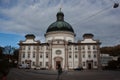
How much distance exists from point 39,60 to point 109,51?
50104 mm

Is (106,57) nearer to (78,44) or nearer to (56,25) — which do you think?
(78,44)

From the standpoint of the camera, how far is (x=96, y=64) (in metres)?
77.3

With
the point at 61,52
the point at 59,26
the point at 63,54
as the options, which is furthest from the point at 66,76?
the point at 59,26

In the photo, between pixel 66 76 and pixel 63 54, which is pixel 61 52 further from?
Result: pixel 66 76

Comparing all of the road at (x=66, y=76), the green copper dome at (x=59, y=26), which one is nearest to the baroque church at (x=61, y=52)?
the green copper dome at (x=59, y=26)

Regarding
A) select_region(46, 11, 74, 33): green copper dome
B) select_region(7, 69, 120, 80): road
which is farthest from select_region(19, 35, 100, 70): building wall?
select_region(7, 69, 120, 80): road

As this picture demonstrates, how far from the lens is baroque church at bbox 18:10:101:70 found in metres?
78.6

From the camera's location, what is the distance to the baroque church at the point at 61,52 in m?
78.6

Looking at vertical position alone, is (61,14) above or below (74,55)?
above

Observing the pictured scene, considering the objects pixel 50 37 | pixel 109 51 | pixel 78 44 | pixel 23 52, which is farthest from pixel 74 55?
pixel 109 51

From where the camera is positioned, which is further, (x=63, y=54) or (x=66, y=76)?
(x=63, y=54)

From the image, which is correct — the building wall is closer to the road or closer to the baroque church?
the baroque church

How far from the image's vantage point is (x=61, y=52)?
263ft

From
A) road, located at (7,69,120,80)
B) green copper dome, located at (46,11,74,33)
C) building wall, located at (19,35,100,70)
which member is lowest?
road, located at (7,69,120,80)
